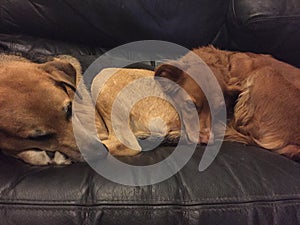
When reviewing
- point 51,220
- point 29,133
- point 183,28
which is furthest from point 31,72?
point 183,28

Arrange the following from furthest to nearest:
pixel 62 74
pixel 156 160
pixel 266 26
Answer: pixel 266 26, pixel 62 74, pixel 156 160

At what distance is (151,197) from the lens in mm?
1198

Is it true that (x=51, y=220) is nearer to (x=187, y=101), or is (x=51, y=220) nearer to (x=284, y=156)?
(x=187, y=101)

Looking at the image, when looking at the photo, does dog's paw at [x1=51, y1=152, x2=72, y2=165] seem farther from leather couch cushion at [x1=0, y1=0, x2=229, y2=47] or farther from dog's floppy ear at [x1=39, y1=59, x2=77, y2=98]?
leather couch cushion at [x1=0, y1=0, x2=229, y2=47]

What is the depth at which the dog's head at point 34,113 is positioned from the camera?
4.48 feet

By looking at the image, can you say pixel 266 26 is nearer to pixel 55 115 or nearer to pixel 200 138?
pixel 200 138

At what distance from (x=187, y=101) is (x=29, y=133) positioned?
61 centimetres

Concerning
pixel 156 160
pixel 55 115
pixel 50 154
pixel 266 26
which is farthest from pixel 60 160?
pixel 266 26

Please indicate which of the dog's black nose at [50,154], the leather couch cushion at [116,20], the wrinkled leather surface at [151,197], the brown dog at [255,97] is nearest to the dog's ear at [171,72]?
the brown dog at [255,97]

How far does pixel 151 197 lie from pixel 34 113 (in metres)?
0.51

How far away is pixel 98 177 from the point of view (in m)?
1.25

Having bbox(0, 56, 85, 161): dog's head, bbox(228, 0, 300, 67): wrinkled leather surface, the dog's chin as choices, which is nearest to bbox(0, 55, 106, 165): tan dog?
bbox(0, 56, 85, 161): dog's head

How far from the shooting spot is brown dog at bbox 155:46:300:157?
1508 millimetres

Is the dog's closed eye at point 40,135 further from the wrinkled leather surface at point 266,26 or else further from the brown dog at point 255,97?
the wrinkled leather surface at point 266,26
